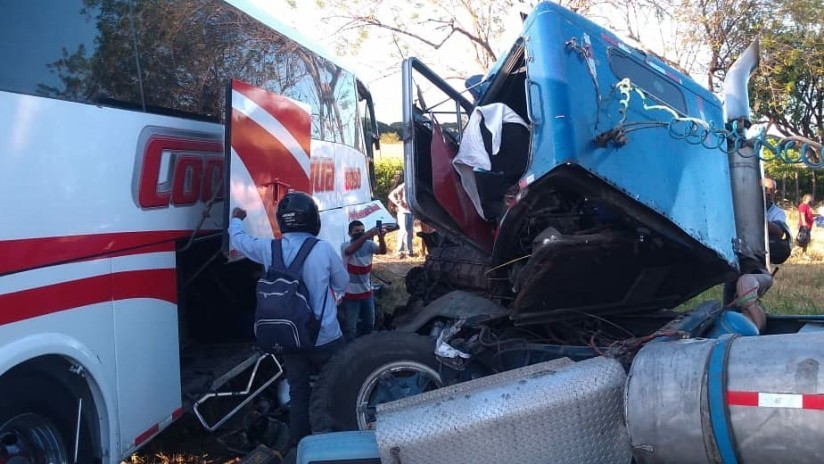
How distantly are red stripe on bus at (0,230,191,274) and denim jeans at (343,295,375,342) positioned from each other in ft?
10.6

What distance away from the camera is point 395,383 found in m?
4.45

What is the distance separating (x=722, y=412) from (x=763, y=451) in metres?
0.18

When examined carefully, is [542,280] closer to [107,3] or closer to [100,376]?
[100,376]

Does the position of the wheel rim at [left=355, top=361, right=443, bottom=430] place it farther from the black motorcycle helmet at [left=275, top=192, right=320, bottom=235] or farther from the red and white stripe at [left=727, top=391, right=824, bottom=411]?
the red and white stripe at [left=727, top=391, right=824, bottom=411]

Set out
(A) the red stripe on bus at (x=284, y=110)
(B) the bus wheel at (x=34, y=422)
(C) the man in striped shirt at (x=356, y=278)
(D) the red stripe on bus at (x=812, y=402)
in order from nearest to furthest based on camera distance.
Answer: (D) the red stripe on bus at (x=812, y=402)
(B) the bus wheel at (x=34, y=422)
(A) the red stripe on bus at (x=284, y=110)
(C) the man in striped shirt at (x=356, y=278)

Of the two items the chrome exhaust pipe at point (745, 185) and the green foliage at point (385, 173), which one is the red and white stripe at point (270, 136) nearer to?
the chrome exhaust pipe at point (745, 185)

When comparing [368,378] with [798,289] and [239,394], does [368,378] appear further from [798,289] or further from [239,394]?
[798,289]

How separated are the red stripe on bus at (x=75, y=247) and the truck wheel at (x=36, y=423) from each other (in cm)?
52

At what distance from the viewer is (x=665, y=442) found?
2.66 meters

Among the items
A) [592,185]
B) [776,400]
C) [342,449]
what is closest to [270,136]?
[592,185]

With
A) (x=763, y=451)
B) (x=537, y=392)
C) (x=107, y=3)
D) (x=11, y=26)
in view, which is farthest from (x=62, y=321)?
(x=763, y=451)

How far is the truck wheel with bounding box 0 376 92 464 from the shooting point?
3.06 metres

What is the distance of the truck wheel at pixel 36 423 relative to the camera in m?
3.06

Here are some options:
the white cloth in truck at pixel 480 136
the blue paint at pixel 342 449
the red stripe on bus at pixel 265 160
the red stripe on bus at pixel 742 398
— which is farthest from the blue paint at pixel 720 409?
the red stripe on bus at pixel 265 160
